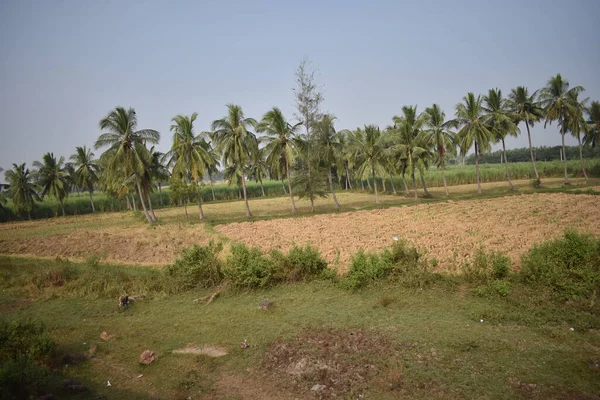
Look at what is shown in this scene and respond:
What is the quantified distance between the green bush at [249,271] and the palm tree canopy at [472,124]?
26399mm

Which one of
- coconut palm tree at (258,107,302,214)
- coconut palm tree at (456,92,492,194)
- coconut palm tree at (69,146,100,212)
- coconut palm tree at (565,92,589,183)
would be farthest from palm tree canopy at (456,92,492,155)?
coconut palm tree at (69,146,100,212)

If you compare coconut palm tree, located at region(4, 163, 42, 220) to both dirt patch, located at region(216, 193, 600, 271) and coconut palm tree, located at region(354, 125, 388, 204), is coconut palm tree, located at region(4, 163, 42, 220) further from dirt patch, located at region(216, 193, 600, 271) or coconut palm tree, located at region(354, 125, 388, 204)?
coconut palm tree, located at region(354, 125, 388, 204)

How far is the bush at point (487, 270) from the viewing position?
8836 millimetres

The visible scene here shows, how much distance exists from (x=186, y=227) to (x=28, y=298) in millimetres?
11814

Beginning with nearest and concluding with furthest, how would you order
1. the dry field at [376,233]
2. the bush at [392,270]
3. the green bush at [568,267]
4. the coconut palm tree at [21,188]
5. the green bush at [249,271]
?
the green bush at [568,267]
the bush at [392,270]
the green bush at [249,271]
the dry field at [376,233]
the coconut palm tree at [21,188]

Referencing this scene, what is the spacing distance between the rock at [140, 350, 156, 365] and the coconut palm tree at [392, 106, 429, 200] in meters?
29.9

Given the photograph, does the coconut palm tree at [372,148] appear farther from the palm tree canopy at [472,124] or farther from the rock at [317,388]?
the rock at [317,388]

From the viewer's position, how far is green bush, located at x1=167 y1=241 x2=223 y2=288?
11.4 m

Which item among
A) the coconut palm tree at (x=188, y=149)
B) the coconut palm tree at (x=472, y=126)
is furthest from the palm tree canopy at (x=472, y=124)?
the coconut palm tree at (x=188, y=149)

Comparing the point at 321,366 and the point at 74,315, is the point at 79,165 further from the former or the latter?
the point at 321,366

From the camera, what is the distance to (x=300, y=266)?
11.0 metres

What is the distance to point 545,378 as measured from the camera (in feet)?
17.4

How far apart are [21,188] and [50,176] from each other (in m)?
3.07

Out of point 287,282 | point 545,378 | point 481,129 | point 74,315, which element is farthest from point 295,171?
point 545,378
